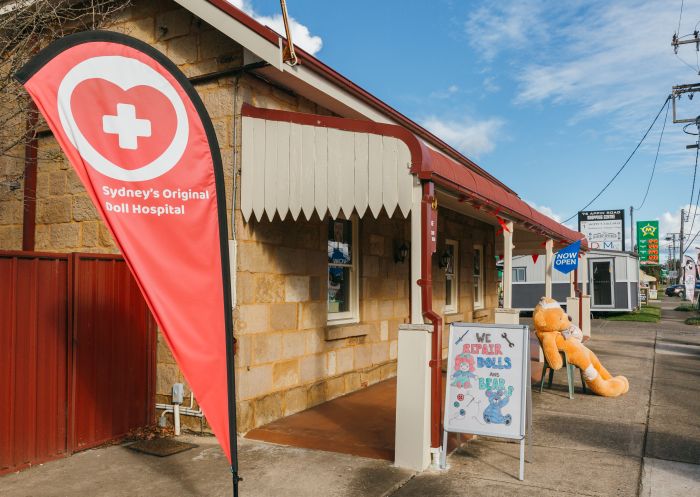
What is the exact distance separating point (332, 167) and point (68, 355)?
3034 millimetres

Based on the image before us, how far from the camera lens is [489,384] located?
5273 millimetres

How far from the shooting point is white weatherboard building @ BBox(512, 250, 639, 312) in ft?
83.6

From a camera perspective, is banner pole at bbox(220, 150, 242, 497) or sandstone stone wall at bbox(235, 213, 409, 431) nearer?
banner pole at bbox(220, 150, 242, 497)

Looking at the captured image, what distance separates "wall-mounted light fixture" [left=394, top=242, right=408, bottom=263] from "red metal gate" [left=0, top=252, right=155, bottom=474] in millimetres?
4316

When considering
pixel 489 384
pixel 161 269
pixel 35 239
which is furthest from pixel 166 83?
pixel 35 239

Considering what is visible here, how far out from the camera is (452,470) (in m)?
5.18

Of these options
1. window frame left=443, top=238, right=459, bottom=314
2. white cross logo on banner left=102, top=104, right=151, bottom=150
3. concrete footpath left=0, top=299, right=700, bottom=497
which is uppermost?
white cross logo on banner left=102, top=104, right=151, bottom=150

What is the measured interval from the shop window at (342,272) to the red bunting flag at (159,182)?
4.34 metres

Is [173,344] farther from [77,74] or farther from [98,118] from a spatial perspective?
[77,74]

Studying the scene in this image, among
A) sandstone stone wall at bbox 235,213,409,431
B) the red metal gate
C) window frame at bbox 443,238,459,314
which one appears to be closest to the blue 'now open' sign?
window frame at bbox 443,238,459,314

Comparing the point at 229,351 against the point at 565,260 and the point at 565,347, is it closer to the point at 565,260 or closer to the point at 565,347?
the point at 565,347

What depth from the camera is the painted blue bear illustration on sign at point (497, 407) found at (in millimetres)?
5148

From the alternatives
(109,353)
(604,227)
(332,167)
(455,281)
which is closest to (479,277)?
(455,281)

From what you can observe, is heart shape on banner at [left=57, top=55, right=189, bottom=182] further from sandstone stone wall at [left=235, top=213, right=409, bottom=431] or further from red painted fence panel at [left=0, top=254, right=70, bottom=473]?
sandstone stone wall at [left=235, top=213, right=409, bottom=431]
